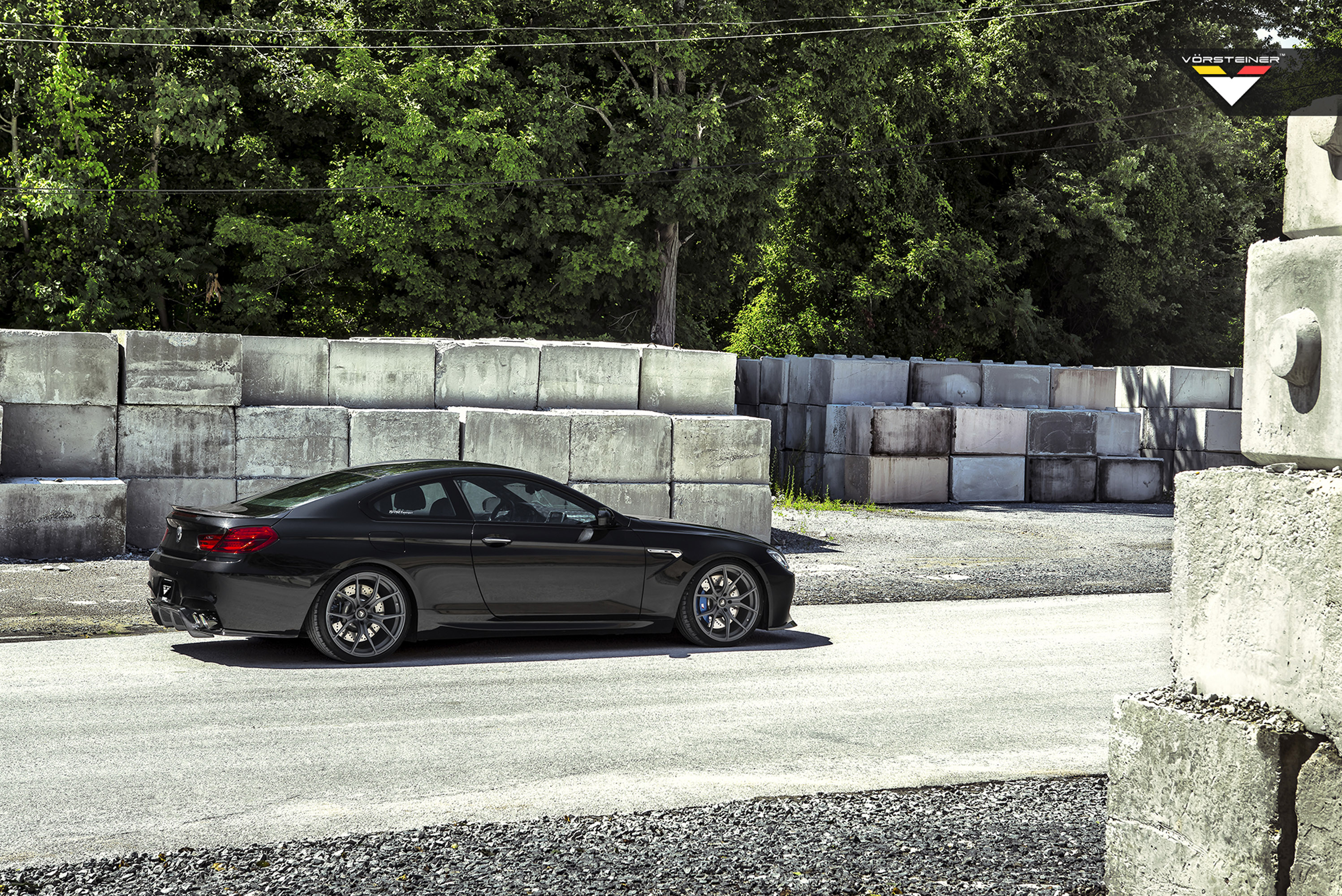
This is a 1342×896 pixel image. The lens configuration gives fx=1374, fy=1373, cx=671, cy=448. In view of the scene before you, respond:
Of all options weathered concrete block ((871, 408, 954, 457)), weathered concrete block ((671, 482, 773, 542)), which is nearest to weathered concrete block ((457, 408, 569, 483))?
weathered concrete block ((671, 482, 773, 542))

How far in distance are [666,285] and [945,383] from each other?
33.4ft

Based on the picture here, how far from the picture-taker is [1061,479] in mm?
26922

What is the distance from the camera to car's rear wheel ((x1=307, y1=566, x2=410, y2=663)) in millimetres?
9211

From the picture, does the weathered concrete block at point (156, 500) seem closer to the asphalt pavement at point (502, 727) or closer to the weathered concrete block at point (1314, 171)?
the asphalt pavement at point (502, 727)

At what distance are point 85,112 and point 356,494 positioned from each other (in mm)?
23351

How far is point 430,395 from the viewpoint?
52.7 ft

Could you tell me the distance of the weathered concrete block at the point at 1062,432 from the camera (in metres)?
26.7

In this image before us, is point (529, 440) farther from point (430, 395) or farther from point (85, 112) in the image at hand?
point (85, 112)

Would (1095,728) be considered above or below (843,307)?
below

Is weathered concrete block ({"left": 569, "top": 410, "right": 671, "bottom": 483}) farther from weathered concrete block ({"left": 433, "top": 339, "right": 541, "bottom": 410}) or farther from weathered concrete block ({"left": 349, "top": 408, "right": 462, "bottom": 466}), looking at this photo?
weathered concrete block ({"left": 349, "top": 408, "right": 462, "bottom": 466})

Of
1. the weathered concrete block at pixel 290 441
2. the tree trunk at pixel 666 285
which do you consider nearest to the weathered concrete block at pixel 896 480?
the tree trunk at pixel 666 285

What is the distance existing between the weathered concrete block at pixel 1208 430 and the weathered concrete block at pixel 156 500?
19921 mm

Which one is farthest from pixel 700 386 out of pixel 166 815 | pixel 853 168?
pixel 853 168

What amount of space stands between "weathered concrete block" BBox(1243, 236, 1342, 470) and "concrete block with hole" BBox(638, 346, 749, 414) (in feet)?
42.6
